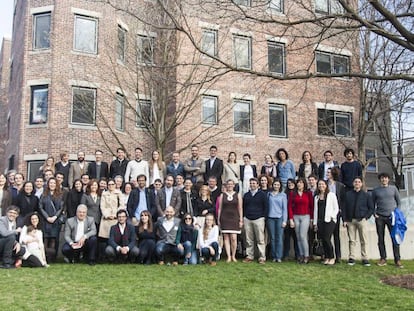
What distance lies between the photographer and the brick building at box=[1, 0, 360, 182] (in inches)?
717

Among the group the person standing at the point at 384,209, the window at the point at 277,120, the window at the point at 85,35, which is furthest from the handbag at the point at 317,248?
the window at the point at 85,35

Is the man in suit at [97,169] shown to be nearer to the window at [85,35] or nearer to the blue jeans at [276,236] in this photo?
the blue jeans at [276,236]

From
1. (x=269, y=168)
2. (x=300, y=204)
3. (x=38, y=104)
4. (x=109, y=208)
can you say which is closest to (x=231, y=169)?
(x=269, y=168)

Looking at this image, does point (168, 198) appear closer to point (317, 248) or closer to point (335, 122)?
point (317, 248)

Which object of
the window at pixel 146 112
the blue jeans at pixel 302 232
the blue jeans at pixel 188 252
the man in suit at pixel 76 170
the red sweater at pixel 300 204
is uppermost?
the window at pixel 146 112

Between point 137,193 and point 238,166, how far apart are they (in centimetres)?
286

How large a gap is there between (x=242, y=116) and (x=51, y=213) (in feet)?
44.8

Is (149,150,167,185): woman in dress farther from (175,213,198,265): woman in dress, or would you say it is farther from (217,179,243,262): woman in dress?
(217,179,243,262): woman in dress

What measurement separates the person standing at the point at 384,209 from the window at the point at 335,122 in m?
13.1

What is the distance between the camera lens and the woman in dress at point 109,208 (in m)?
11.4

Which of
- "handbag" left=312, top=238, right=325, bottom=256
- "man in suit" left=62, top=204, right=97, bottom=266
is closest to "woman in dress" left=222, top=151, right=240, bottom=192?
"handbag" left=312, top=238, right=325, bottom=256

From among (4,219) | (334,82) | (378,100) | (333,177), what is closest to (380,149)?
(334,82)

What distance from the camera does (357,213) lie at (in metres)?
11.4

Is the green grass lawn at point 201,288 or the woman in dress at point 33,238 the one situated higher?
the woman in dress at point 33,238
